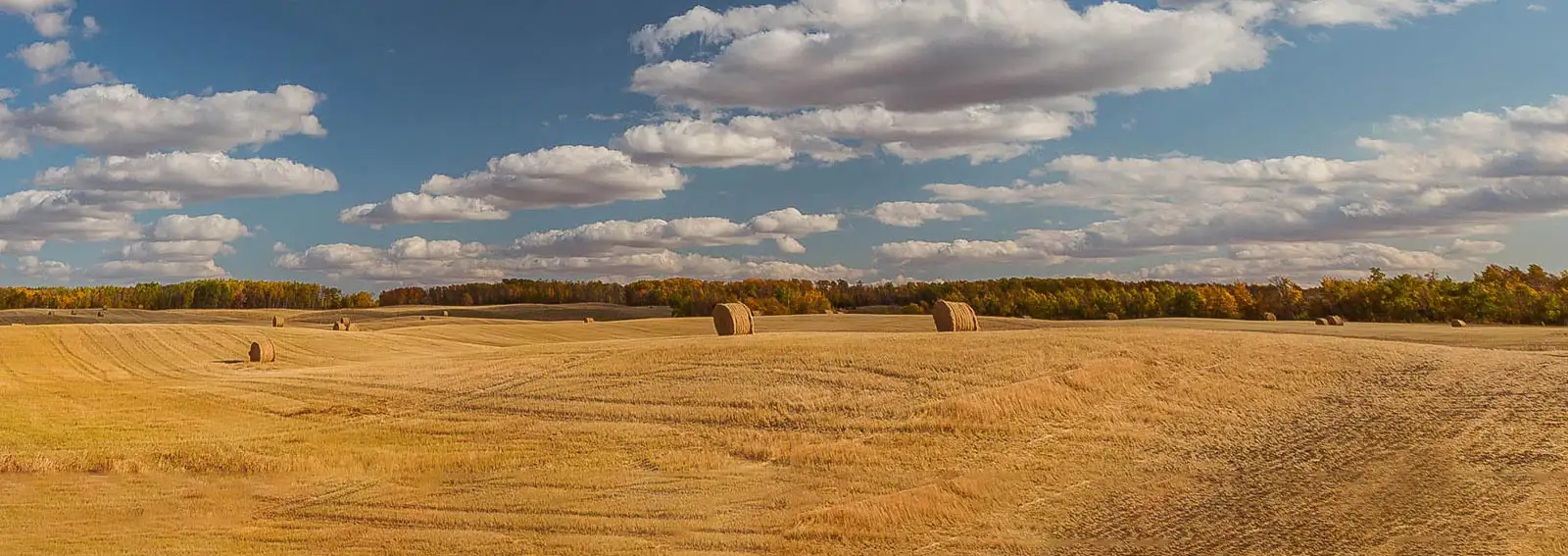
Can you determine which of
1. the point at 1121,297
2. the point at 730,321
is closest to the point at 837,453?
the point at 730,321

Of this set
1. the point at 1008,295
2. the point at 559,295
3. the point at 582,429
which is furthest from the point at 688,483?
the point at 559,295

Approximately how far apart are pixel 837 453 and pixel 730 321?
22.4 meters

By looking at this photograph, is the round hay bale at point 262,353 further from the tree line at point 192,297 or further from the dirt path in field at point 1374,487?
the tree line at point 192,297

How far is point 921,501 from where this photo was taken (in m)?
12.3

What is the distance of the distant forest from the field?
5465 centimetres

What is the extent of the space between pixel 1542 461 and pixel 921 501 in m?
8.26

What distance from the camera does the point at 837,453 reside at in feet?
49.0

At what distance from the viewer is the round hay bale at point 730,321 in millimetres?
37156

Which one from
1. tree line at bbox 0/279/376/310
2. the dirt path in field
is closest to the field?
the dirt path in field

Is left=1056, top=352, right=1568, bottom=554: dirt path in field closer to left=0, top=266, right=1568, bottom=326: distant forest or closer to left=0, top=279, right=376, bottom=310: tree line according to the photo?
left=0, top=266, right=1568, bottom=326: distant forest

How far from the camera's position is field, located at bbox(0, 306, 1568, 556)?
37.0 ft

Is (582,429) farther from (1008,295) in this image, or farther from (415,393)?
(1008,295)

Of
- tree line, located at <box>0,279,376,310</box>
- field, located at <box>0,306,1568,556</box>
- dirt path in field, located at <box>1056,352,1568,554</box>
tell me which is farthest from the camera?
tree line, located at <box>0,279,376,310</box>

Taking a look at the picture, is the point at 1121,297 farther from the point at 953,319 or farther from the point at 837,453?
the point at 837,453
